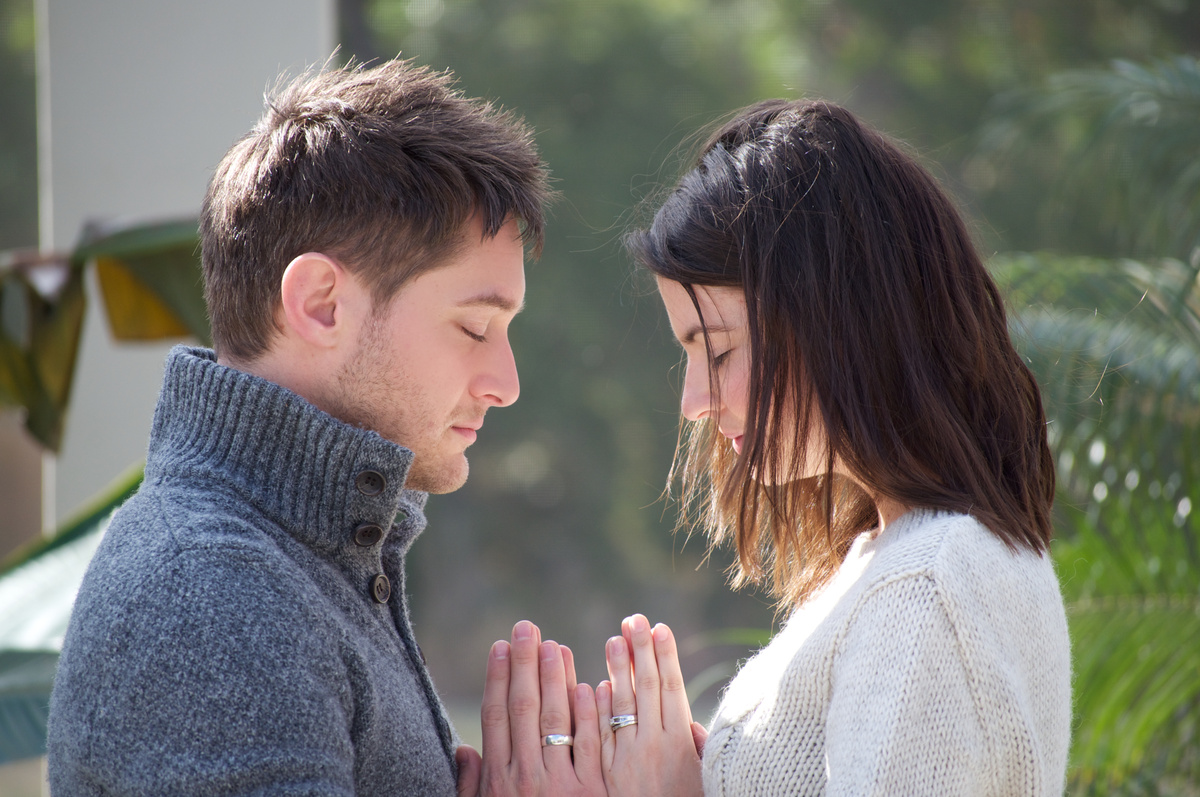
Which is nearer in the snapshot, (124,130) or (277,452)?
(277,452)

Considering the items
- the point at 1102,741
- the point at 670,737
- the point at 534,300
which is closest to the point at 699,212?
the point at 670,737

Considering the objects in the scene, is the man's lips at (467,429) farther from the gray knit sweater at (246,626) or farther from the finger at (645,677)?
the finger at (645,677)

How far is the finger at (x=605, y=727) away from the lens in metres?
1.42

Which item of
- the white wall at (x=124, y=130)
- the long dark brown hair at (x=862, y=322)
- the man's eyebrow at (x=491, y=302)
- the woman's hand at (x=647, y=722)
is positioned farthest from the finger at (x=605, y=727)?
the white wall at (x=124, y=130)

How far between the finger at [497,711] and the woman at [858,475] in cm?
1

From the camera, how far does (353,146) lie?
1.32 metres

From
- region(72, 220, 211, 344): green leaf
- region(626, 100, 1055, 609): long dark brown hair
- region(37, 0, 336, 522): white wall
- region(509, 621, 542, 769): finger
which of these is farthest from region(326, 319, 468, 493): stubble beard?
region(37, 0, 336, 522): white wall

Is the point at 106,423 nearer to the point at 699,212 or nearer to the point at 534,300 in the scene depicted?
the point at 699,212

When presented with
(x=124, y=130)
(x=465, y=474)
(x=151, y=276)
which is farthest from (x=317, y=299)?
(x=124, y=130)

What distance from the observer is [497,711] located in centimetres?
145

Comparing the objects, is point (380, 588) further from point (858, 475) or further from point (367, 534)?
point (858, 475)

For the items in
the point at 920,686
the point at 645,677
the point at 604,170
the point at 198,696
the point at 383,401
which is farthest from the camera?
the point at 604,170

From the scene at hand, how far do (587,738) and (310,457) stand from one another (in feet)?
1.79

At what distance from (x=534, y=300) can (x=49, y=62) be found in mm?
4389
